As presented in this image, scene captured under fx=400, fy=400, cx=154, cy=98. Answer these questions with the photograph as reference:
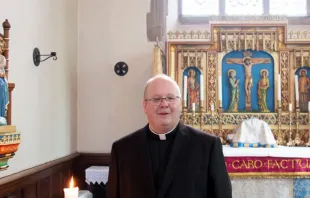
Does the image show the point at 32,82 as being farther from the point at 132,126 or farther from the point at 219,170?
the point at 219,170

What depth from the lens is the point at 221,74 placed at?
509 centimetres

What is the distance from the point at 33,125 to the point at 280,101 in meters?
2.92

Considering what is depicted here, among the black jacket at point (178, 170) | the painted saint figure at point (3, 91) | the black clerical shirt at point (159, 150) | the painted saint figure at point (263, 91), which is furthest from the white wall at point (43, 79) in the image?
the painted saint figure at point (263, 91)

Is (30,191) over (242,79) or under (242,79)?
under

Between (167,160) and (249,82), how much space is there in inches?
121

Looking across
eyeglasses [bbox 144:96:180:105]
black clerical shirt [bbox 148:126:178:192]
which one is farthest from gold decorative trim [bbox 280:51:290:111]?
eyeglasses [bbox 144:96:180:105]

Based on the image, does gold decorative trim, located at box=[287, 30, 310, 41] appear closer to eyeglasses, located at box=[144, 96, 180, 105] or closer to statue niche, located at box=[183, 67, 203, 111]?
statue niche, located at box=[183, 67, 203, 111]

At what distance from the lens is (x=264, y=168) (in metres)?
4.02

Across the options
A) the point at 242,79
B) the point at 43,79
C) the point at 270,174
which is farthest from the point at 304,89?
the point at 43,79

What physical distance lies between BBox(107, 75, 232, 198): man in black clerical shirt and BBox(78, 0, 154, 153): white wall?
10.6ft

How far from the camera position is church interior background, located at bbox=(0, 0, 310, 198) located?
3.99 meters

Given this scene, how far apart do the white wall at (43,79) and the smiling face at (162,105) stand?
170cm

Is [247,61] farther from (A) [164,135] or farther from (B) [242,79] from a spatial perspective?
(A) [164,135]

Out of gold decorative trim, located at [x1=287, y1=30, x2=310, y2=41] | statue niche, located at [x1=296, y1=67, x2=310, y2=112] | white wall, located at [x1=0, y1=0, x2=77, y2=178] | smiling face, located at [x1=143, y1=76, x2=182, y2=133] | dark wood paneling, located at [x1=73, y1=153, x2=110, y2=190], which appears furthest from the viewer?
dark wood paneling, located at [x1=73, y1=153, x2=110, y2=190]
